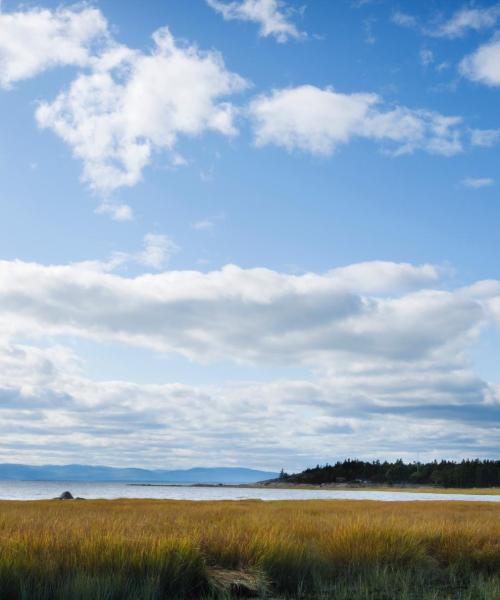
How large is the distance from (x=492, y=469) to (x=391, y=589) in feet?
677

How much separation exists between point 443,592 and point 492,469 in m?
206

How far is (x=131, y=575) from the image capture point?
911 cm

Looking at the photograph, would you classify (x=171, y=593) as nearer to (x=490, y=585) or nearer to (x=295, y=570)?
(x=295, y=570)

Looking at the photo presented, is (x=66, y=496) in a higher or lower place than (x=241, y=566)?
lower

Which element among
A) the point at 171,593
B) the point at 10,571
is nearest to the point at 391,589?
the point at 171,593

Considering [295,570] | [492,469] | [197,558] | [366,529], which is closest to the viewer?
[197,558]

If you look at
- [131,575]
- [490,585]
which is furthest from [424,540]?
[131,575]

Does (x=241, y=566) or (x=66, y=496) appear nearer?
(x=241, y=566)

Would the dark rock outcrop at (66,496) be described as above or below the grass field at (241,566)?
below

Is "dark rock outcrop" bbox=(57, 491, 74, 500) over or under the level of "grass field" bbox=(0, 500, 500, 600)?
under

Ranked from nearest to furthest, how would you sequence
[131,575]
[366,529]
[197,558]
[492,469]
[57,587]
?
[57,587]
[131,575]
[197,558]
[366,529]
[492,469]

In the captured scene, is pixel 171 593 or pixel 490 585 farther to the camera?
pixel 490 585

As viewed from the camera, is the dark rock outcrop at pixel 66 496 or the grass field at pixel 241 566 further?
the dark rock outcrop at pixel 66 496

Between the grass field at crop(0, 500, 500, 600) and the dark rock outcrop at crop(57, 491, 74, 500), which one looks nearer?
the grass field at crop(0, 500, 500, 600)
